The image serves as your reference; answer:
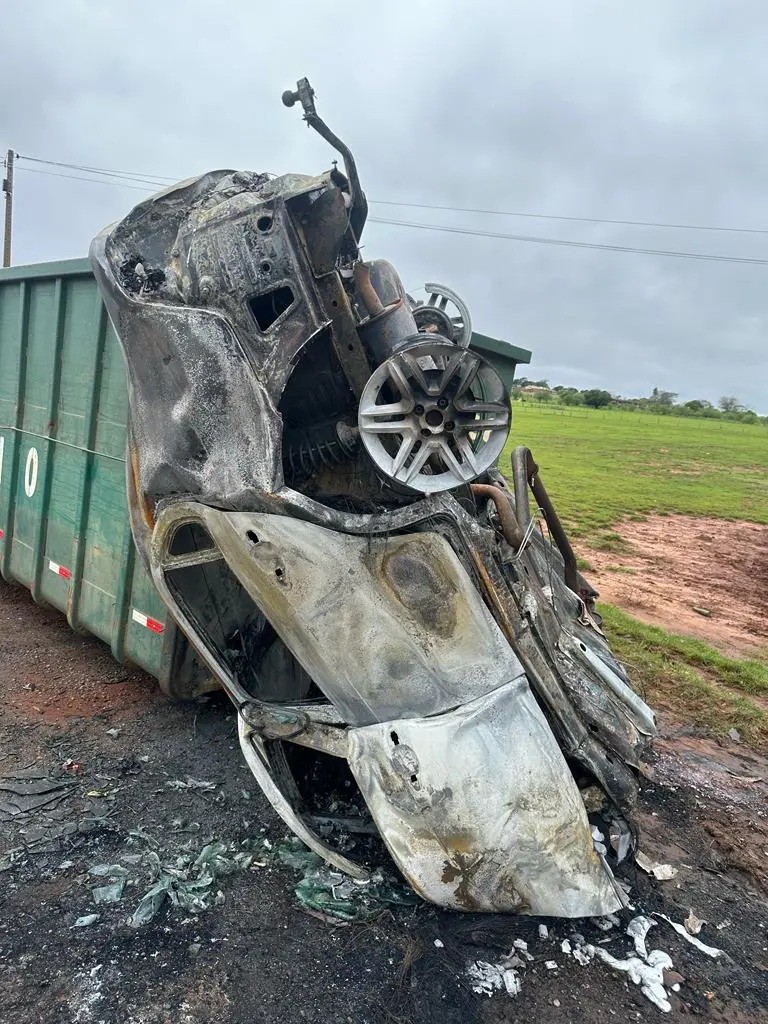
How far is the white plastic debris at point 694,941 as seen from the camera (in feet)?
9.35

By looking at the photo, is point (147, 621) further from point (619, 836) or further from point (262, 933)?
point (619, 836)

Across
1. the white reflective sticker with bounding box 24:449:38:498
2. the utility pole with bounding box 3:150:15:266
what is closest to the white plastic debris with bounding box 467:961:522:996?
the white reflective sticker with bounding box 24:449:38:498

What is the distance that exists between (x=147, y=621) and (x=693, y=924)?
3009 millimetres

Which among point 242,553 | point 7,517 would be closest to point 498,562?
point 242,553

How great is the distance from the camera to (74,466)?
4.64 meters

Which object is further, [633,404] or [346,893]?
[633,404]

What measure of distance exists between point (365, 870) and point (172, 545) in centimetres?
156

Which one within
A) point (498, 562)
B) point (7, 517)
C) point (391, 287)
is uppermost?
point (391, 287)

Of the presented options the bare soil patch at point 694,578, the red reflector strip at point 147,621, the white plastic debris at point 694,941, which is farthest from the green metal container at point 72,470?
the bare soil patch at point 694,578

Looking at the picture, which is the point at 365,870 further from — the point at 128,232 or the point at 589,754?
the point at 128,232

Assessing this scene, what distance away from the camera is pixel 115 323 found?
122 inches

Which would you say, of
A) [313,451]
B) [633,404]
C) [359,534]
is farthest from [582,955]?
[633,404]

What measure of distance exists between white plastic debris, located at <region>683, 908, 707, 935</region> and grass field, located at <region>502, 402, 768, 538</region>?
790 cm

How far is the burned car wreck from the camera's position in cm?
260
